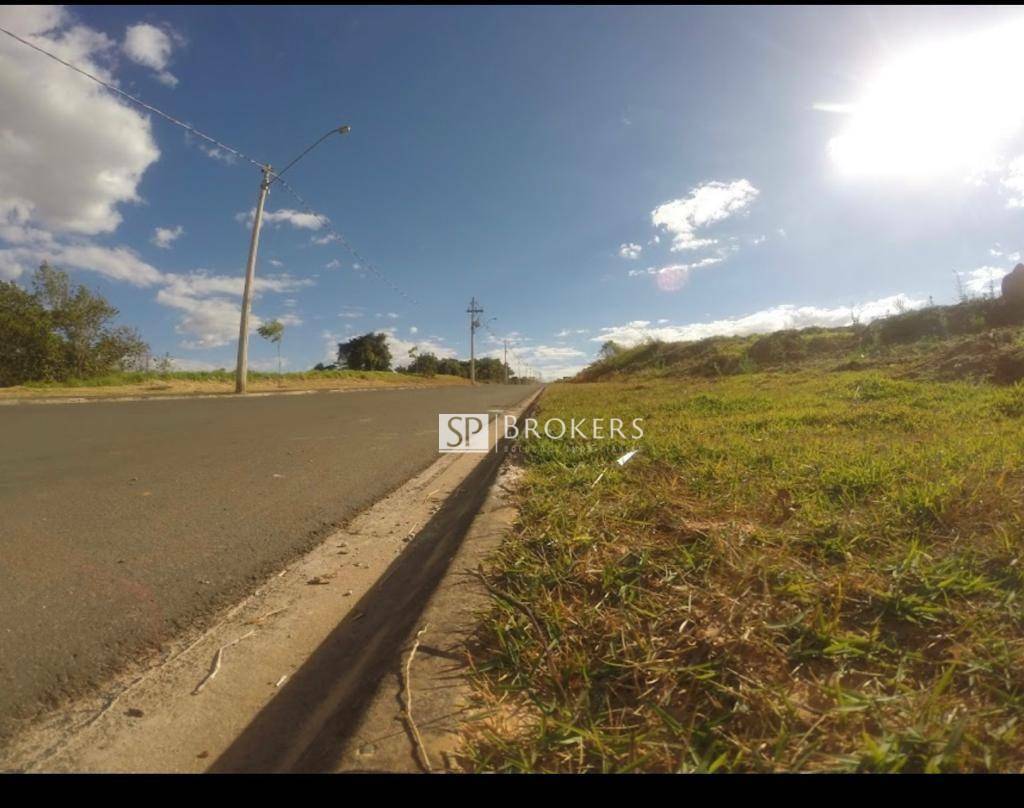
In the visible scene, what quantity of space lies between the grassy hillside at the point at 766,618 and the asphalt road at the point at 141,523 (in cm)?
127

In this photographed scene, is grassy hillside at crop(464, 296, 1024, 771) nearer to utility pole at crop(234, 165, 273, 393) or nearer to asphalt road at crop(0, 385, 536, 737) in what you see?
asphalt road at crop(0, 385, 536, 737)

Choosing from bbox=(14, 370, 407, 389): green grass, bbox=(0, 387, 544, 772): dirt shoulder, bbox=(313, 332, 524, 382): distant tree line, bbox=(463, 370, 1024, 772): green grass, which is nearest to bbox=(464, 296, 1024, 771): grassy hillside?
bbox=(463, 370, 1024, 772): green grass

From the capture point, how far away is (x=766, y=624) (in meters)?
1.68

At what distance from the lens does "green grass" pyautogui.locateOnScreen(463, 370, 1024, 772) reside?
126 centimetres

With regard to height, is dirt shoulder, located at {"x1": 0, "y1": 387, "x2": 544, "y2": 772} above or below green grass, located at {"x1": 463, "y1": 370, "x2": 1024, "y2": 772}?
below

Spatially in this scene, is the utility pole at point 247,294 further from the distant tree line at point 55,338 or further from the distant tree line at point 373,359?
the distant tree line at point 373,359

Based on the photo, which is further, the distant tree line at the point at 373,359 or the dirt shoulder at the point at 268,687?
the distant tree line at the point at 373,359

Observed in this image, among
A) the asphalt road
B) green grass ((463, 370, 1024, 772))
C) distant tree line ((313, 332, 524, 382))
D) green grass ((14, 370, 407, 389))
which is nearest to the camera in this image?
green grass ((463, 370, 1024, 772))

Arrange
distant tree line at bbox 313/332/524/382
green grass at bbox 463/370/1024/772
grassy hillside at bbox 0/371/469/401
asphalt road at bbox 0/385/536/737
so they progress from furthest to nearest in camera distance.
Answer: distant tree line at bbox 313/332/524/382 → grassy hillside at bbox 0/371/469/401 → asphalt road at bbox 0/385/536/737 → green grass at bbox 463/370/1024/772

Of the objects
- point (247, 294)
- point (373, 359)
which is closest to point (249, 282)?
point (247, 294)

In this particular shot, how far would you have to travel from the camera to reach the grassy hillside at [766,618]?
49.6 inches

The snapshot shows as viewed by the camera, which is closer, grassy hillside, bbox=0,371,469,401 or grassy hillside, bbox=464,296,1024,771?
grassy hillside, bbox=464,296,1024,771

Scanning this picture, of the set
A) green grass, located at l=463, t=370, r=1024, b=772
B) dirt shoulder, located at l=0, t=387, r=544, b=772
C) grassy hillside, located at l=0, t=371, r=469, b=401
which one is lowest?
dirt shoulder, located at l=0, t=387, r=544, b=772

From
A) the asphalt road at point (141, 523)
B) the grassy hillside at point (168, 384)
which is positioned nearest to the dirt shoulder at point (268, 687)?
the asphalt road at point (141, 523)
